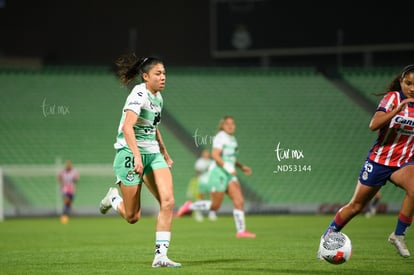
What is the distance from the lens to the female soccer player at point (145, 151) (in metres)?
8.85

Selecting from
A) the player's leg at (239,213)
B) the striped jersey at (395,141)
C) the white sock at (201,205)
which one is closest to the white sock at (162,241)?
the striped jersey at (395,141)

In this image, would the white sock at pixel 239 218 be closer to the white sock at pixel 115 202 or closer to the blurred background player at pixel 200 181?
the white sock at pixel 115 202

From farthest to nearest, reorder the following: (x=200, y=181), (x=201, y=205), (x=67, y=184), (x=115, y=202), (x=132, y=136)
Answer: (x=200, y=181)
(x=67, y=184)
(x=201, y=205)
(x=115, y=202)
(x=132, y=136)

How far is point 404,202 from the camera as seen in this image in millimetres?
9828

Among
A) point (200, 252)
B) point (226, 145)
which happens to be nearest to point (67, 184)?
point (226, 145)

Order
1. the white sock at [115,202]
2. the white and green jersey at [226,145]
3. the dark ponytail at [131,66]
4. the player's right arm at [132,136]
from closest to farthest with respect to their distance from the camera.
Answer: the player's right arm at [132,136]
the dark ponytail at [131,66]
the white sock at [115,202]
the white and green jersey at [226,145]

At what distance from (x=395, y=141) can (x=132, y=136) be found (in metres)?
3.07

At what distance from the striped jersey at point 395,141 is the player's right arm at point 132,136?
280 centimetres

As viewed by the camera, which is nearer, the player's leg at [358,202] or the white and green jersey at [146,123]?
the white and green jersey at [146,123]

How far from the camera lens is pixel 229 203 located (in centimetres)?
2706

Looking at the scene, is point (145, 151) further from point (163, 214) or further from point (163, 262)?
point (163, 262)

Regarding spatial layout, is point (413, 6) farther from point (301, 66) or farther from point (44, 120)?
point (44, 120)

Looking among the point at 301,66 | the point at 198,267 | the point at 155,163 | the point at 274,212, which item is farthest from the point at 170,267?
the point at 301,66

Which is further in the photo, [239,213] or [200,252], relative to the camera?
[239,213]
